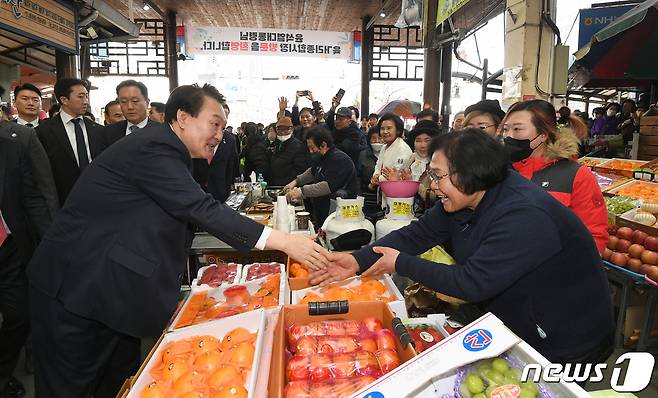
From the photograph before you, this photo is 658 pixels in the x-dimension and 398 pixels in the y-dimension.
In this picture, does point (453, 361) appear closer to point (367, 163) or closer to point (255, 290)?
point (255, 290)

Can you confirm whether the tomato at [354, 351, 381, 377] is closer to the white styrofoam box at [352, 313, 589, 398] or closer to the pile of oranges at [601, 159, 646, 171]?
the white styrofoam box at [352, 313, 589, 398]

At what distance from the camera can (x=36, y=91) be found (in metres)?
4.43

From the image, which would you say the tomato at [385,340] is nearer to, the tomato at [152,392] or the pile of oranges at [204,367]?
the pile of oranges at [204,367]

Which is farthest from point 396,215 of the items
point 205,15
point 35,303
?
point 205,15

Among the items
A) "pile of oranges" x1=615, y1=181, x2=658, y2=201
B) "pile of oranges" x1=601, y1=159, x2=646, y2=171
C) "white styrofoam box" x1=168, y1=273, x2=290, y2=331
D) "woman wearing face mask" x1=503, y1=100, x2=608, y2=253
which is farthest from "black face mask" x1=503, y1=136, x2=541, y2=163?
"pile of oranges" x1=601, y1=159, x2=646, y2=171

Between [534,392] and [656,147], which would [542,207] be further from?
[656,147]

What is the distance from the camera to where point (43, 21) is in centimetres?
508

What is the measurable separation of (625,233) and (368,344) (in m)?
2.56

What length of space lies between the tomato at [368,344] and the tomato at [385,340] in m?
0.02

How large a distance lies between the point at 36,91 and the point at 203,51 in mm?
6501

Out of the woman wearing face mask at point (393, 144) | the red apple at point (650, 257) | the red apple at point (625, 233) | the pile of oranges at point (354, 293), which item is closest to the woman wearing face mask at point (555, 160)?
the red apple at point (650, 257)

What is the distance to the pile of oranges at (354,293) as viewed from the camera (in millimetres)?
2074

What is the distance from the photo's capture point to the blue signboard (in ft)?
18.6

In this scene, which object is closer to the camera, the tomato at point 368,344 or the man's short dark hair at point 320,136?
the tomato at point 368,344
